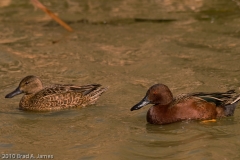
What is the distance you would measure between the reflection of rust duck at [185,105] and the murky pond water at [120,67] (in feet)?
0.43

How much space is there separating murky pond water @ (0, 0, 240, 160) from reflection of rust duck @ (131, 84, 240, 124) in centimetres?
13

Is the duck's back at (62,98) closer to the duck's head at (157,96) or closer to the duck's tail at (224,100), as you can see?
the duck's head at (157,96)

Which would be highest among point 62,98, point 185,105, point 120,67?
point 185,105

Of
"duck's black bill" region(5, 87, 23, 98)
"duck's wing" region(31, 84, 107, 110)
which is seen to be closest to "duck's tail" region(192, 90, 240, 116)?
"duck's wing" region(31, 84, 107, 110)

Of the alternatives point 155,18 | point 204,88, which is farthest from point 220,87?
point 155,18

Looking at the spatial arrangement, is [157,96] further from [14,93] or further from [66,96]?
[14,93]

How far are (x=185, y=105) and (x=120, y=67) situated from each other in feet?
9.45

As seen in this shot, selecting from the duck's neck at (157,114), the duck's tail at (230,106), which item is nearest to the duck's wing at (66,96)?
the duck's neck at (157,114)

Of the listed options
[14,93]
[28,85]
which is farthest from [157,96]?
[14,93]

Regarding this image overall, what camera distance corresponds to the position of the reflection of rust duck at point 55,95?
10125 millimetres

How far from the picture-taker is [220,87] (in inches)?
414

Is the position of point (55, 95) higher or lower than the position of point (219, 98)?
lower

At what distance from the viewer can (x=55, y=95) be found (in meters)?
10.2

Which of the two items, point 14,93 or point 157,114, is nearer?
point 157,114
